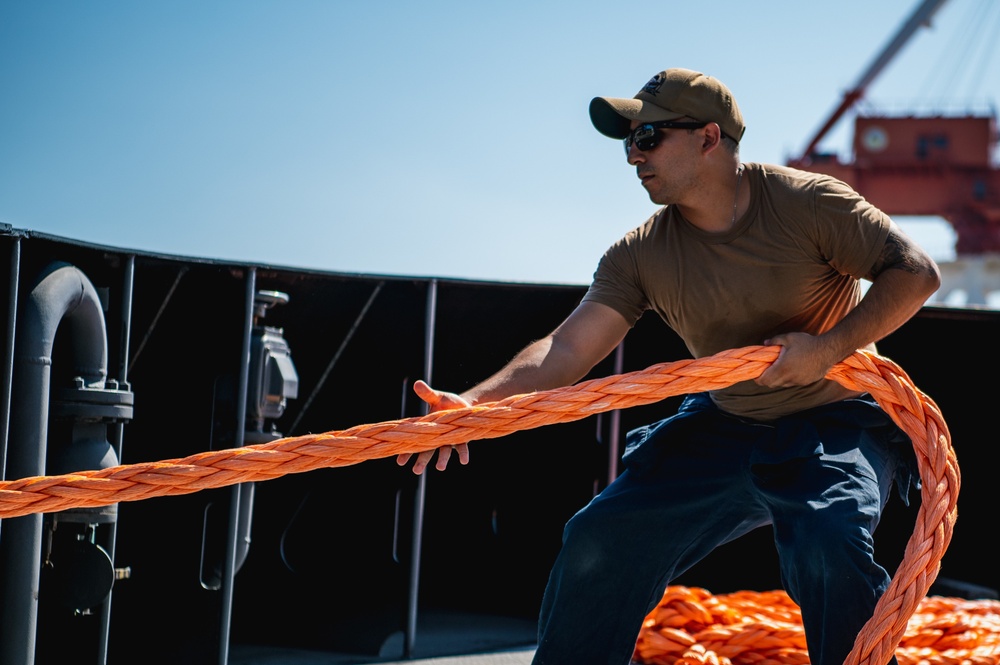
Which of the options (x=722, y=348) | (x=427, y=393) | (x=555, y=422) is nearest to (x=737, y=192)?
(x=722, y=348)

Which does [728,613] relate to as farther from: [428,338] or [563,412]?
[563,412]

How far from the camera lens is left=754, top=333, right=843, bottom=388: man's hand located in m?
2.37

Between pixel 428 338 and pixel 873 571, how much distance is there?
82.9 inches

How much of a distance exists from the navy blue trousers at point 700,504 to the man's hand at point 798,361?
0.19 m

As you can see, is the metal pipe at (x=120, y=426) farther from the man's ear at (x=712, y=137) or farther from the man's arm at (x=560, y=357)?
the man's ear at (x=712, y=137)

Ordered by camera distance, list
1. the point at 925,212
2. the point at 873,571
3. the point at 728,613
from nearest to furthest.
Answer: the point at 873,571, the point at 728,613, the point at 925,212

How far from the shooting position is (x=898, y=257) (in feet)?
7.94

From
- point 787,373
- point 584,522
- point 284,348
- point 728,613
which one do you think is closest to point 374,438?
point 584,522

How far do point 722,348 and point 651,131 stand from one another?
606 millimetres

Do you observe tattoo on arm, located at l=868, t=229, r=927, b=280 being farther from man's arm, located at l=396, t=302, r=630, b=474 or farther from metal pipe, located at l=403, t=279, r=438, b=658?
metal pipe, located at l=403, t=279, r=438, b=658

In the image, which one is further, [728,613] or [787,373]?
[728,613]

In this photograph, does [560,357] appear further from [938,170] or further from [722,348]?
[938,170]

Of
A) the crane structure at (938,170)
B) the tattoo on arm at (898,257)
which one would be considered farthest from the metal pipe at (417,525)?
the crane structure at (938,170)

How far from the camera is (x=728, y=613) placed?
3936mm
